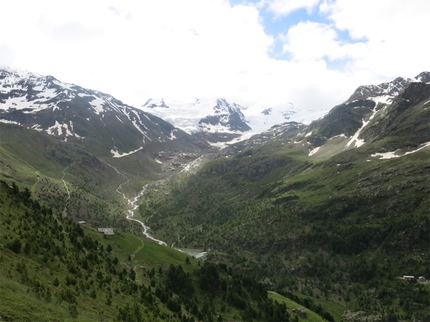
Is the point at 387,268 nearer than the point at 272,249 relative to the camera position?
Yes

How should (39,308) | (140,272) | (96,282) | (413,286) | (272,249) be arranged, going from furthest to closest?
(272,249), (413,286), (140,272), (96,282), (39,308)

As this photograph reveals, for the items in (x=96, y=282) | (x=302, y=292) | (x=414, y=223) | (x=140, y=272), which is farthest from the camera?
(x=414, y=223)

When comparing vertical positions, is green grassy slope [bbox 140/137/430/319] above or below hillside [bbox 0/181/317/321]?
below

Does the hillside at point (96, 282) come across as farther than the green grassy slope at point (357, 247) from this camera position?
No

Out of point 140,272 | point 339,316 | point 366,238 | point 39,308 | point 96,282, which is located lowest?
point 339,316

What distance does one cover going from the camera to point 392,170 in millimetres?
193875

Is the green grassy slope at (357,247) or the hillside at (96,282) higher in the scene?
the hillside at (96,282)

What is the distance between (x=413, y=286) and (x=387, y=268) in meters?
15.9

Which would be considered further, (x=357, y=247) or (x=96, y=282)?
(x=357, y=247)

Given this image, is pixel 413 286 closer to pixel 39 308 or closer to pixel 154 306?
pixel 154 306

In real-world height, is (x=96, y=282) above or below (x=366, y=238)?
above

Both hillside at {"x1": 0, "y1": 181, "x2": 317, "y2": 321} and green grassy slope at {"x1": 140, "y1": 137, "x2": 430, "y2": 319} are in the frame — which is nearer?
hillside at {"x1": 0, "y1": 181, "x2": 317, "y2": 321}

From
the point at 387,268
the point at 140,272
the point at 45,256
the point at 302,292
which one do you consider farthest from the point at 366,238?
the point at 45,256

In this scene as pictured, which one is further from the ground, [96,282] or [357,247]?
[96,282]
